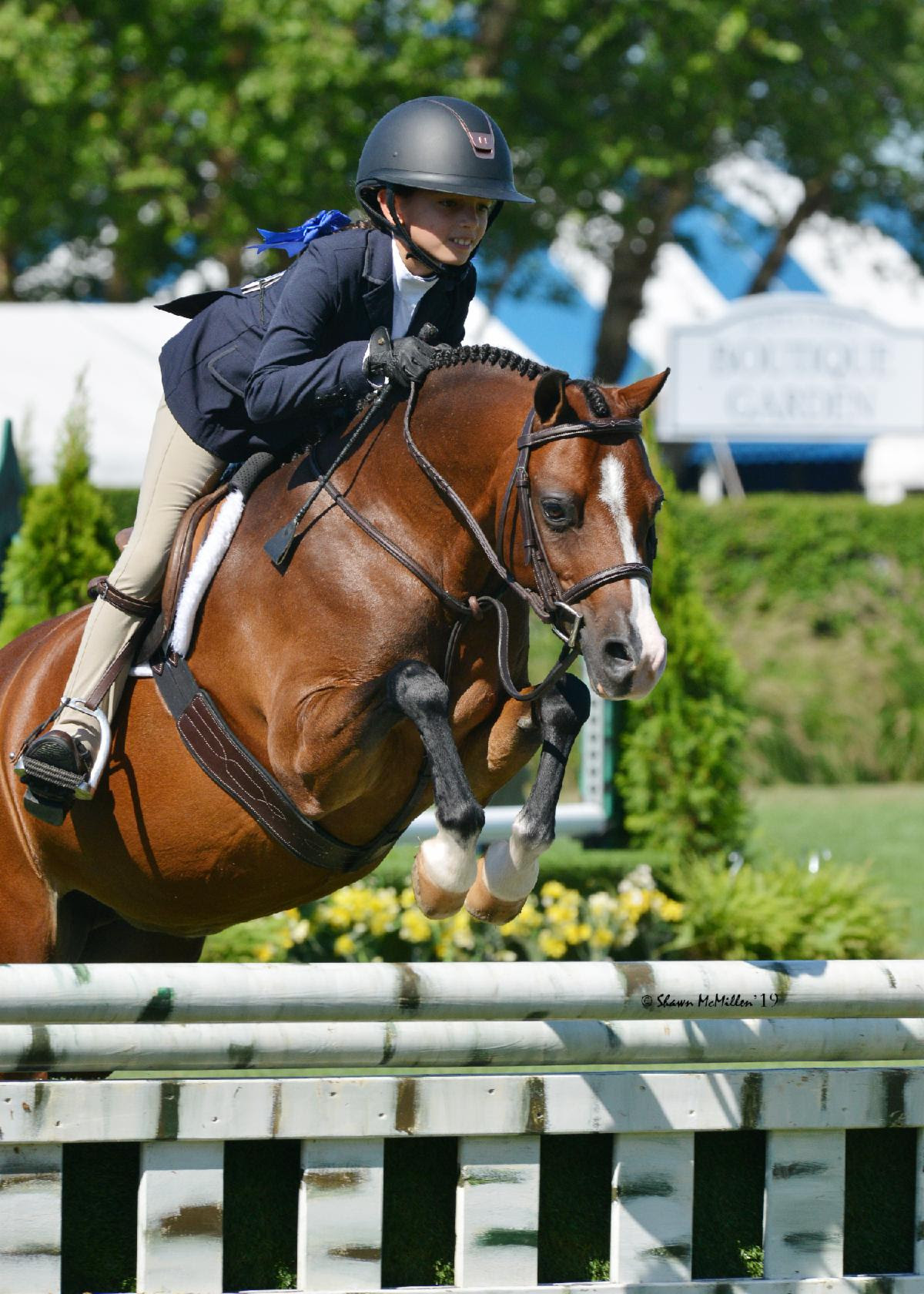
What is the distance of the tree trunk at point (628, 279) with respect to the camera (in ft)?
75.4

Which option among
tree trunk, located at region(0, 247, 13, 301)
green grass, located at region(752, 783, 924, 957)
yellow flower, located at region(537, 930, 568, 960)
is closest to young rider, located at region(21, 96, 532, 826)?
yellow flower, located at region(537, 930, 568, 960)

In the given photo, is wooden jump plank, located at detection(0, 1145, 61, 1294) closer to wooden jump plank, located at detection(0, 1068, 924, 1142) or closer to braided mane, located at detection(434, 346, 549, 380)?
wooden jump plank, located at detection(0, 1068, 924, 1142)

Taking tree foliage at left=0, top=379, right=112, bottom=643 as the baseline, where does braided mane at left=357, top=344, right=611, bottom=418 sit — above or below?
above

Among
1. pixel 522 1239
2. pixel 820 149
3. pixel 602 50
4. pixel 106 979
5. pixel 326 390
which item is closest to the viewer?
pixel 106 979

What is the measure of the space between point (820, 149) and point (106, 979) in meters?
21.7

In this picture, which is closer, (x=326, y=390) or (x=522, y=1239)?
(x=522, y=1239)

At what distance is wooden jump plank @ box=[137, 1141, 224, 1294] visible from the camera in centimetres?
279

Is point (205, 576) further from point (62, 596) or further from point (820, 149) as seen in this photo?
point (820, 149)

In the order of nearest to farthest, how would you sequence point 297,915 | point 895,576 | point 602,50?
point 297,915
point 895,576
point 602,50

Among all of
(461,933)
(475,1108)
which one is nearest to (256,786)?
(475,1108)

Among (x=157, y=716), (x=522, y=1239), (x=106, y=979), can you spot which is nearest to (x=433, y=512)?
(x=157, y=716)

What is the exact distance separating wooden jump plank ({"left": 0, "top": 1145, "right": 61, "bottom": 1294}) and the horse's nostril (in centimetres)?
129

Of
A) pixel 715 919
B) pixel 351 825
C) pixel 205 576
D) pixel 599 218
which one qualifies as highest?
pixel 599 218

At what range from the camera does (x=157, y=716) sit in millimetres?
3723
